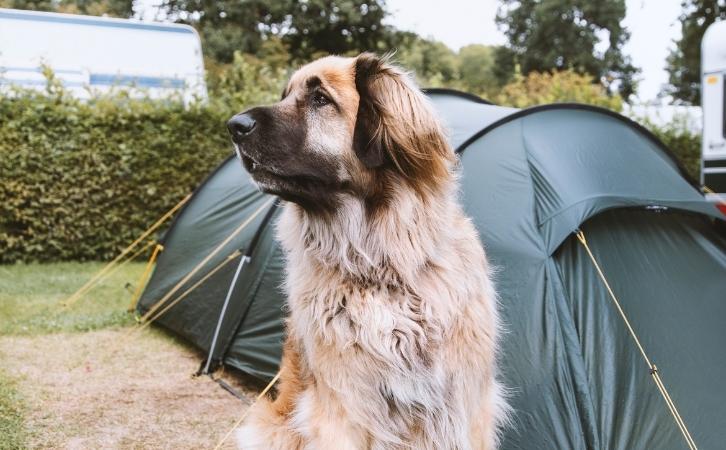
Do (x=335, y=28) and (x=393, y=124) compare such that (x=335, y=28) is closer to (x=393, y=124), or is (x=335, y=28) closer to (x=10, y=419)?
(x=10, y=419)

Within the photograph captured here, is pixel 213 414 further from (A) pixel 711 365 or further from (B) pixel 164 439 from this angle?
(A) pixel 711 365

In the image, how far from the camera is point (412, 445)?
2412 millimetres

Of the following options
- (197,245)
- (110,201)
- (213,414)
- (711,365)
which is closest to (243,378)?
(213,414)

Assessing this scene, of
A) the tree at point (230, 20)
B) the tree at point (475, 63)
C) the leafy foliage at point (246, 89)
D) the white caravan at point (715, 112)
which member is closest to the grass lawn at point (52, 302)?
the leafy foliage at point (246, 89)

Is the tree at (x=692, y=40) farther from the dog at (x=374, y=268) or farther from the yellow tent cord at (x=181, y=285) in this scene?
the dog at (x=374, y=268)

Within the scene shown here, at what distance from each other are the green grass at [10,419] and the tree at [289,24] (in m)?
17.3

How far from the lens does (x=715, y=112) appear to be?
23.9 feet

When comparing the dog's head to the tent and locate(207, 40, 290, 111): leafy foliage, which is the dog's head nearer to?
the tent

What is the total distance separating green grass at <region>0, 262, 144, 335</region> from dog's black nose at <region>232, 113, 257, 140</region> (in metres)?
4.45

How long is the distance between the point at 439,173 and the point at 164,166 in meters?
7.54

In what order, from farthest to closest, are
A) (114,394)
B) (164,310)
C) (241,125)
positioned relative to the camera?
(164,310)
(114,394)
(241,125)

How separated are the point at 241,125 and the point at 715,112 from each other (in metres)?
6.76

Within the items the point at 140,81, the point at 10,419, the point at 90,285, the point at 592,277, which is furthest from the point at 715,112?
the point at 140,81

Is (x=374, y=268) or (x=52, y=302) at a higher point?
(x=374, y=268)
